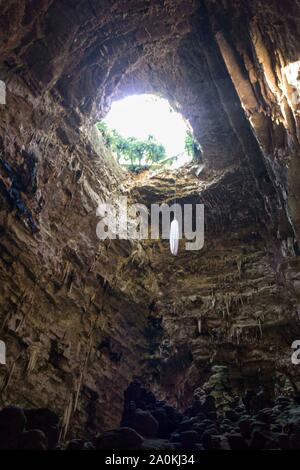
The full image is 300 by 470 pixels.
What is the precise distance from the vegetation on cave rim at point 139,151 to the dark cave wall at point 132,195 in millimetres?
1156

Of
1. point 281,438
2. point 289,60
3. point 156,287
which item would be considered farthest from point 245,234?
point 281,438

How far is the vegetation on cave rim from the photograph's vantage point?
12.5 metres

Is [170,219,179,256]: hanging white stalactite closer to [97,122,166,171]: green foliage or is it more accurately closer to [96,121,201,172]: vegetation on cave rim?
[96,121,201,172]: vegetation on cave rim

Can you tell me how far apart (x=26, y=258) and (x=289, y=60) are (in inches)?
261

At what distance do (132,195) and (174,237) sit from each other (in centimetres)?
188

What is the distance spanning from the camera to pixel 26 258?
22.7 feet

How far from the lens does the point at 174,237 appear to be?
1143cm

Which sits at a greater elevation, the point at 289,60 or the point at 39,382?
the point at 289,60

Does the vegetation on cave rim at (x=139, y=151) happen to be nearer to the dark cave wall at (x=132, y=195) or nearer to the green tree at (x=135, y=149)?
the green tree at (x=135, y=149)

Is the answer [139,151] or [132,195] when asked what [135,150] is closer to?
[139,151]

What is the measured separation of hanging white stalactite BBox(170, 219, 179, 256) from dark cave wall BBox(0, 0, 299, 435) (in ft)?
1.19

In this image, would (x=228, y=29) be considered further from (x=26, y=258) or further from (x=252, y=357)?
(x=252, y=357)

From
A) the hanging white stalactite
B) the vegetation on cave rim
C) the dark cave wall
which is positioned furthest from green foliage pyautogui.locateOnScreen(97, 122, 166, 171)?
the hanging white stalactite

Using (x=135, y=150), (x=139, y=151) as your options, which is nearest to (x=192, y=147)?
(x=139, y=151)
